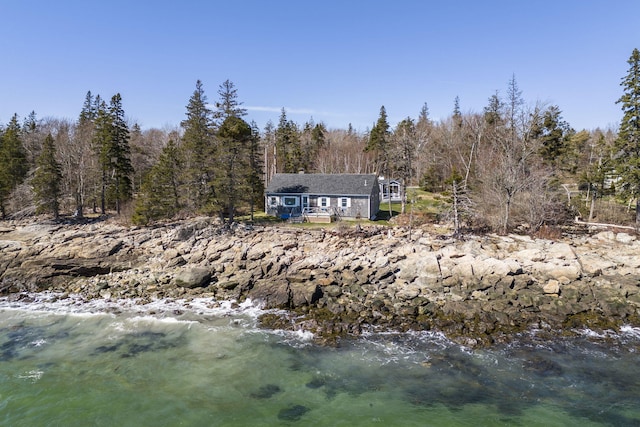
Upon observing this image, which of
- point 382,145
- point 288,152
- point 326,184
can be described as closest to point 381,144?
point 382,145

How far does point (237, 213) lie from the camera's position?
126 ft

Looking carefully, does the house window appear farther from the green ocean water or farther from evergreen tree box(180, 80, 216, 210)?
the green ocean water

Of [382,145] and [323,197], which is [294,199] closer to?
[323,197]

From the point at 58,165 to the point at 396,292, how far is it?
33.2 metres

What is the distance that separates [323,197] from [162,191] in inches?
566

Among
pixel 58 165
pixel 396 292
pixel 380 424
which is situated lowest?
pixel 380 424

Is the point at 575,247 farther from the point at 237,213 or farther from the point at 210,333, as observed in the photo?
the point at 237,213

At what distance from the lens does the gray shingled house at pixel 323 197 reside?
34500mm

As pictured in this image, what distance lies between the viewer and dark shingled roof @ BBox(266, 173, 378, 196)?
1375 inches

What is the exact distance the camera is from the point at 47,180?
33656 mm

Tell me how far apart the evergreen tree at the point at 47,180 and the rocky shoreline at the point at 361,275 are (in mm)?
6183

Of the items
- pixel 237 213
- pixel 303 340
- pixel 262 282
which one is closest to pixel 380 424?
pixel 303 340

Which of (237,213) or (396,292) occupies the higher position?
(237,213)

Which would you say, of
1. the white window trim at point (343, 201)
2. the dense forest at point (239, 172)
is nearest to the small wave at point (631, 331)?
the dense forest at point (239, 172)
